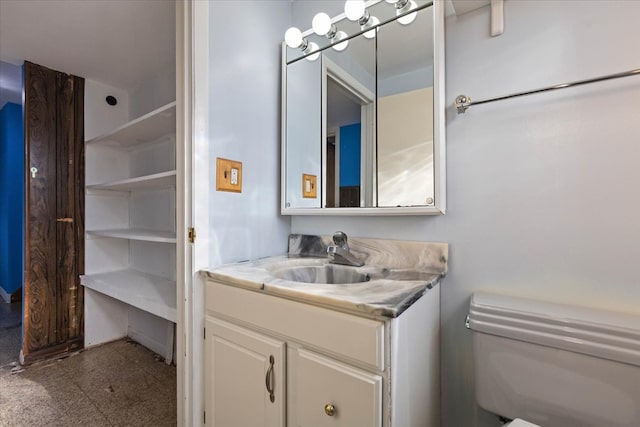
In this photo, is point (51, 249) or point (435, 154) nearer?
point (435, 154)

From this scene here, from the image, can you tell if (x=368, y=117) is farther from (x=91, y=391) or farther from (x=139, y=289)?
(x=91, y=391)

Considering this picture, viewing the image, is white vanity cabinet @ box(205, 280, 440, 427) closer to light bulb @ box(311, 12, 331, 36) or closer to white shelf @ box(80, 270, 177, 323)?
white shelf @ box(80, 270, 177, 323)

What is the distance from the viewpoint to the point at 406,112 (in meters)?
1.18

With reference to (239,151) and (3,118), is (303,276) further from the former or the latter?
(3,118)

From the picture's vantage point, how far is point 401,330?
0.74 meters

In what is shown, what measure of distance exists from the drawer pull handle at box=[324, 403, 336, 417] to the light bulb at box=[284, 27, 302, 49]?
1511 mm

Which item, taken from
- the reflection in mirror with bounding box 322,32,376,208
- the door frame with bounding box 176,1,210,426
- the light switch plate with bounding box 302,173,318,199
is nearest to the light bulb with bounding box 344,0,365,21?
the reflection in mirror with bounding box 322,32,376,208

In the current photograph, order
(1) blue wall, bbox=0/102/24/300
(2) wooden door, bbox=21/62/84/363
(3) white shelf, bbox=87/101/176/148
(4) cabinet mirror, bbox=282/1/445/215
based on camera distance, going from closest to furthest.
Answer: (4) cabinet mirror, bbox=282/1/445/215
(3) white shelf, bbox=87/101/176/148
(2) wooden door, bbox=21/62/84/363
(1) blue wall, bbox=0/102/24/300

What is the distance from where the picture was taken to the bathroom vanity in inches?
28.5

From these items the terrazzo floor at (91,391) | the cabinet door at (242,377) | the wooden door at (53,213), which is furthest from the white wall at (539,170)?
the wooden door at (53,213)

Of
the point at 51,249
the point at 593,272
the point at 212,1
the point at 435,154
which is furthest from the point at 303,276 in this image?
the point at 51,249

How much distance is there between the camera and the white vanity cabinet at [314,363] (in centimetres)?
72

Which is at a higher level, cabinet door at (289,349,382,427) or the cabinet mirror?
the cabinet mirror

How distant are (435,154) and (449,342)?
0.74 meters
